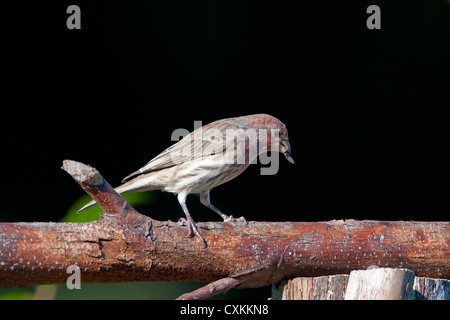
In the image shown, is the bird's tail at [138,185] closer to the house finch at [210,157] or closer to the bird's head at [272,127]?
the house finch at [210,157]

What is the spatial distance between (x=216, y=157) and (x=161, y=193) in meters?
0.75

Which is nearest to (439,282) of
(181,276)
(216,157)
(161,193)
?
(181,276)

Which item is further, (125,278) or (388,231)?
(388,231)

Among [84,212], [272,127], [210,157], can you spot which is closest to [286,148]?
[272,127]

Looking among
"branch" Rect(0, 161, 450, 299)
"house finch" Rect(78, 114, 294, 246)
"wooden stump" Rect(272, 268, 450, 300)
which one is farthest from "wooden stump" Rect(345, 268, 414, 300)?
"house finch" Rect(78, 114, 294, 246)

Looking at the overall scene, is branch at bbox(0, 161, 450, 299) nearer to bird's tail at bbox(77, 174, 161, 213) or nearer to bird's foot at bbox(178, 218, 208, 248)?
bird's foot at bbox(178, 218, 208, 248)

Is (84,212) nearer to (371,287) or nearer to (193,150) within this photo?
(193,150)

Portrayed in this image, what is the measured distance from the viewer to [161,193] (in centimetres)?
440

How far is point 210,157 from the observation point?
A: 3.81 m

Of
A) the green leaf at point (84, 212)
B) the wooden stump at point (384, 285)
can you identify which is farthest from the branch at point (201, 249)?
the green leaf at point (84, 212)

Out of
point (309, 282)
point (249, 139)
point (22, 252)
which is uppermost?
point (249, 139)

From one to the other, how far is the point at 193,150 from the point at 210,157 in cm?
15

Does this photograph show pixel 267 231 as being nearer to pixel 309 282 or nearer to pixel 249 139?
pixel 309 282

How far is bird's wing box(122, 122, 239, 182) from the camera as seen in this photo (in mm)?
3863
